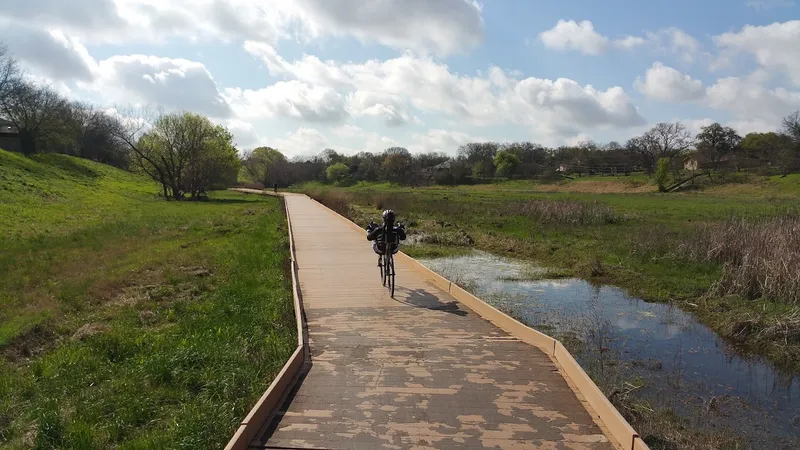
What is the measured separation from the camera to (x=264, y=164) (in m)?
105

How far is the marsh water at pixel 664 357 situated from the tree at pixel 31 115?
5704 centimetres

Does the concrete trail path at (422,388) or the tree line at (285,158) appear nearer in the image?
the concrete trail path at (422,388)

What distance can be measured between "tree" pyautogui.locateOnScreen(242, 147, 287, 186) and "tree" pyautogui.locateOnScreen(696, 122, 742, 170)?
67970 mm

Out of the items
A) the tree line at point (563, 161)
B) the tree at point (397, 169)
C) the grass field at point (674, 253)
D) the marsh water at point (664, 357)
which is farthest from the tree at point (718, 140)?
the marsh water at point (664, 357)

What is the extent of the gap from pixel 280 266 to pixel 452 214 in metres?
19.0

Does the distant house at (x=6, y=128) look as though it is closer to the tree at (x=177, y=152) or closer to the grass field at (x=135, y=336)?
the tree at (x=177, y=152)

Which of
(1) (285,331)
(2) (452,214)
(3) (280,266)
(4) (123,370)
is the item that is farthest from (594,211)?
(4) (123,370)

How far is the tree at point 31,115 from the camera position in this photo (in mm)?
53000

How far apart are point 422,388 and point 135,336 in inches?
200

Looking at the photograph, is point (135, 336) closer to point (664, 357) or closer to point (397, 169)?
point (664, 357)

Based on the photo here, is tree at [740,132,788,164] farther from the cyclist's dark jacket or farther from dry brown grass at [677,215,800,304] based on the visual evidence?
the cyclist's dark jacket

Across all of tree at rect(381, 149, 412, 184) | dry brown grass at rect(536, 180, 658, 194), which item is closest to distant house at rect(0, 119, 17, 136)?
tree at rect(381, 149, 412, 184)

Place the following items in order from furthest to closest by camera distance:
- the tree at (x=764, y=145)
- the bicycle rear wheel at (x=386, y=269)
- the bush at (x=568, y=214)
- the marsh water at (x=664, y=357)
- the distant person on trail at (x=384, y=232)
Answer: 1. the tree at (x=764, y=145)
2. the bush at (x=568, y=214)
3. the bicycle rear wheel at (x=386, y=269)
4. the distant person on trail at (x=384, y=232)
5. the marsh water at (x=664, y=357)

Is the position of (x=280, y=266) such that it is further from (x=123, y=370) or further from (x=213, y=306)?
(x=123, y=370)
